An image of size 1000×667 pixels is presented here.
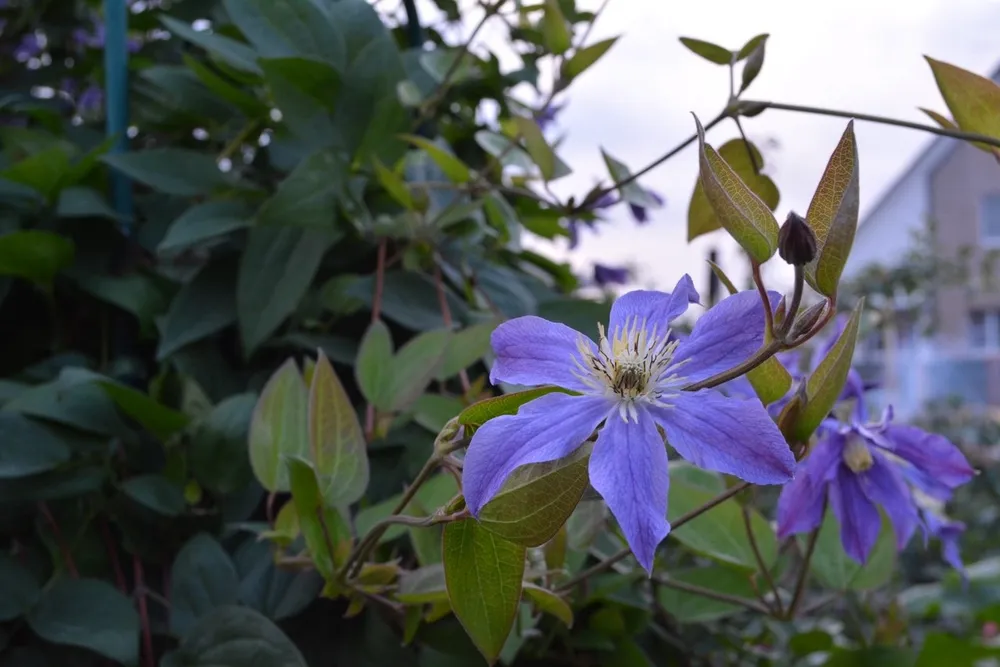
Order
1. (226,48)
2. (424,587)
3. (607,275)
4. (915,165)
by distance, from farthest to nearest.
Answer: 1. (915,165)
2. (607,275)
3. (226,48)
4. (424,587)

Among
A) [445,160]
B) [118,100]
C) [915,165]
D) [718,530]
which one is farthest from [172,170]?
[915,165]

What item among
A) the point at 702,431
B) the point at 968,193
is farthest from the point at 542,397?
the point at 968,193

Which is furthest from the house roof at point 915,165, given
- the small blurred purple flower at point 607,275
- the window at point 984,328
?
the small blurred purple flower at point 607,275

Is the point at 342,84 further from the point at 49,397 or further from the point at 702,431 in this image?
the point at 702,431

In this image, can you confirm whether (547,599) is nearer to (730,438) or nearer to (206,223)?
(730,438)

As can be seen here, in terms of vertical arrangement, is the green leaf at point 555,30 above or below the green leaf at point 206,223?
above

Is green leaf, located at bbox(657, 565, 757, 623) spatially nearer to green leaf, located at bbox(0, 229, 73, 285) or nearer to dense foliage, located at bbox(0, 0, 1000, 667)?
dense foliage, located at bbox(0, 0, 1000, 667)

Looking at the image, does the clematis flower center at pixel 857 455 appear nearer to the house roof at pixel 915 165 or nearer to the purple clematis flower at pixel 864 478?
the purple clematis flower at pixel 864 478

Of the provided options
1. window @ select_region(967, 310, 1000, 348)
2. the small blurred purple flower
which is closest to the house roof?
window @ select_region(967, 310, 1000, 348)
